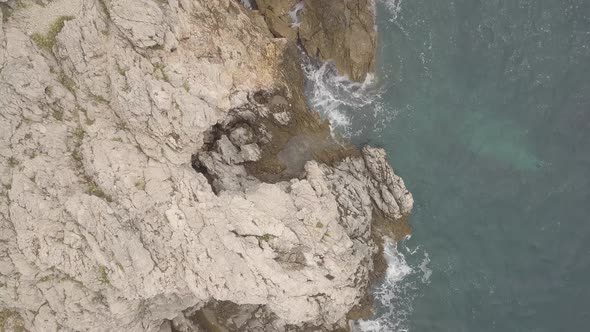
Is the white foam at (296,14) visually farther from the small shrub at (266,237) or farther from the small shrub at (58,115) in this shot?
the small shrub at (58,115)

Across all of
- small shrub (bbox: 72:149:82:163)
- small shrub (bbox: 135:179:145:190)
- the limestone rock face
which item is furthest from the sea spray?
small shrub (bbox: 72:149:82:163)

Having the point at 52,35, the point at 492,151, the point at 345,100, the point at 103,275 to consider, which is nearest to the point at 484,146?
the point at 492,151

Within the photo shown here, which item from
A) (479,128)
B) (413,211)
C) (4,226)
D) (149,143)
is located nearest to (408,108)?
(479,128)

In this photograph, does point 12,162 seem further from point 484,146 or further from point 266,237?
point 484,146

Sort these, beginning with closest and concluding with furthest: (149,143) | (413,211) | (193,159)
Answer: (149,143)
(193,159)
(413,211)

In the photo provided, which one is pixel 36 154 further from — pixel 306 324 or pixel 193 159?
pixel 306 324

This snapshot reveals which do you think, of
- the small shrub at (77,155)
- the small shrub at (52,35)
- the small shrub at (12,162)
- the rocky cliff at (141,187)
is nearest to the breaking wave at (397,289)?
the rocky cliff at (141,187)
